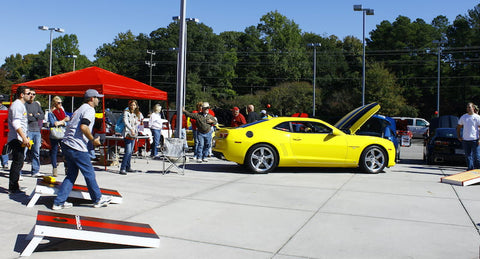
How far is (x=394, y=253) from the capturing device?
4.68 metres

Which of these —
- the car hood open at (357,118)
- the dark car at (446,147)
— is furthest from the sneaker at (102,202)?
the dark car at (446,147)

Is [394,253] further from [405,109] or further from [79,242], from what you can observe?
[405,109]

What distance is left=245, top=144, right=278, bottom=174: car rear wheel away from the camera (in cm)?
1070

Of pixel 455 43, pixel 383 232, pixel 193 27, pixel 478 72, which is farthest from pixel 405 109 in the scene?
pixel 383 232

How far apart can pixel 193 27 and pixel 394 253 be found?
2671 inches

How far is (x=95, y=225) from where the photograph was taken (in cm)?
481

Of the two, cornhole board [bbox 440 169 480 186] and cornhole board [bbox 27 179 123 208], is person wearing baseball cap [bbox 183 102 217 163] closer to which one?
cornhole board [bbox 27 179 123 208]

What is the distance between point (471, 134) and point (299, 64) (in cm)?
6910

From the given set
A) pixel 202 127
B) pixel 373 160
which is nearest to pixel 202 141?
pixel 202 127

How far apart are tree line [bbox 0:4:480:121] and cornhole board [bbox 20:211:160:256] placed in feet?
141

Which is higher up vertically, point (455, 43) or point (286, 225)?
point (455, 43)

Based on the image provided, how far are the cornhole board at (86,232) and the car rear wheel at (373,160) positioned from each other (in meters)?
7.33

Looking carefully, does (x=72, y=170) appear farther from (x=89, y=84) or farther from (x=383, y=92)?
(x=383, y=92)

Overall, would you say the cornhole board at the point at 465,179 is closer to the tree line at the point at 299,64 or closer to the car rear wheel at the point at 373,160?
the car rear wheel at the point at 373,160
